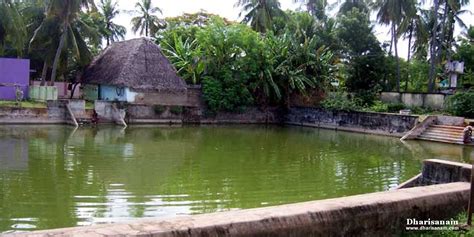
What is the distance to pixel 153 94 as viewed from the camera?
87.2 feet

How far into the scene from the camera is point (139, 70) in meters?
26.6

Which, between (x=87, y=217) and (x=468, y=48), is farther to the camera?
(x=468, y=48)

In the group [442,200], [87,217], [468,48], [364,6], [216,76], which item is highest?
[364,6]

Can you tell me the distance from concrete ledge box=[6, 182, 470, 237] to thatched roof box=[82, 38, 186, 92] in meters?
22.2

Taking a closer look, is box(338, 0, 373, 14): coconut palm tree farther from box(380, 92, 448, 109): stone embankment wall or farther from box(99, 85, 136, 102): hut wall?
box(99, 85, 136, 102): hut wall

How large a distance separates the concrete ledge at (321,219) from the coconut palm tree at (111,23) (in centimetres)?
3376

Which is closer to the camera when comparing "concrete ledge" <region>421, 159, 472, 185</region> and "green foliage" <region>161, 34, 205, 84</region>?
"concrete ledge" <region>421, 159, 472, 185</region>

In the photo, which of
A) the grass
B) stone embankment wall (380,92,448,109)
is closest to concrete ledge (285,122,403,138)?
stone embankment wall (380,92,448,109)

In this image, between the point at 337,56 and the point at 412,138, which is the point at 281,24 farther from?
the point at 412,138

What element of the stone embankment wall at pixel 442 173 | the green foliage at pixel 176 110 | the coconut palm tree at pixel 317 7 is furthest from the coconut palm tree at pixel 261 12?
the stone embankment wall at pixel 442 173

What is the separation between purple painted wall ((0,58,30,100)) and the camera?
24.6m

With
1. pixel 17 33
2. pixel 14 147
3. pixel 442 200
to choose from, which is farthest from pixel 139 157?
pixel 17 33

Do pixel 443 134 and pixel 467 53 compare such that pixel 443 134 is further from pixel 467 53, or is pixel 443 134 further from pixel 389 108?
pixel 467 53

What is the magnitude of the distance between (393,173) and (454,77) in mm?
21136
